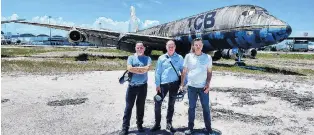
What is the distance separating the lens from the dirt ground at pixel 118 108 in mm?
6035

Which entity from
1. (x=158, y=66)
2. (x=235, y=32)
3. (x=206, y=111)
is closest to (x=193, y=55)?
(x=158, y=66)

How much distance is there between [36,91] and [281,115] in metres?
7.42

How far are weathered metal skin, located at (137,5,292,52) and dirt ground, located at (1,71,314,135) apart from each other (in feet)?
14.7

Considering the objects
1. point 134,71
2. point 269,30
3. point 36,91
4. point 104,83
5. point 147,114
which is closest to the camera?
point 134,71

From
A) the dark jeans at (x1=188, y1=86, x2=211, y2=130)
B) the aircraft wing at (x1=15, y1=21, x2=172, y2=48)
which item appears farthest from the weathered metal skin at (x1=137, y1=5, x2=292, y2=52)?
the dark jeans at (x1=188, y1=86, x2=211, y2=130)

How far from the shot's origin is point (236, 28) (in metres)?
17.4

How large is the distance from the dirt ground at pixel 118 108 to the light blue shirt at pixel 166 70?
100 cm

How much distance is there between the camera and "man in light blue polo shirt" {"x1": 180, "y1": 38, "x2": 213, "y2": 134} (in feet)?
18.4

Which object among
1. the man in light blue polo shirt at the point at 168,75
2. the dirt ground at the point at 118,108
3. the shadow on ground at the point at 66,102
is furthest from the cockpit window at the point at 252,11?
the man in light blue polo shirt at the point at 168,75

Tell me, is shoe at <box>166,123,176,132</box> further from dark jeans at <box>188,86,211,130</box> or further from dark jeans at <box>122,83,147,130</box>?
dark jeans at <box>122,83,147,130</box>

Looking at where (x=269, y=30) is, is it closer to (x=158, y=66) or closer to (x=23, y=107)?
(x=158, y=66)

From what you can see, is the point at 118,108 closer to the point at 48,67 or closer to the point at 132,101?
the point at 132,101

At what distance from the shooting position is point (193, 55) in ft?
18.8

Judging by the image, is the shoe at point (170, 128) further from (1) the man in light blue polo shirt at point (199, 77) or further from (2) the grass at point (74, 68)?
(2) the grass at point (74, 68)
